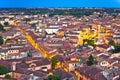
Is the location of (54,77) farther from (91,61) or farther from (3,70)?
(91,61)

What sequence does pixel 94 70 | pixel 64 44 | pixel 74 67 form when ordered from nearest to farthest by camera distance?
pixel 94 70
pixel 74 67
pixel 64 44

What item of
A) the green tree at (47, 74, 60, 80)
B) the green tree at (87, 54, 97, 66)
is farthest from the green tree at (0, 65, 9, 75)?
the green tree at (87, 54, 97, 66)

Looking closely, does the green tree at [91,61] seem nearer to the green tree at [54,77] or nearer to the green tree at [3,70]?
the green tree at [54,77]

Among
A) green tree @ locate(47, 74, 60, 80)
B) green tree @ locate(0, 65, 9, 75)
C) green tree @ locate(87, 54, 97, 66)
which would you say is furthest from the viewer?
green tree @ locate(87, 54, 97, 66)

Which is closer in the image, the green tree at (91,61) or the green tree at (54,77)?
the green tree at (54,77)

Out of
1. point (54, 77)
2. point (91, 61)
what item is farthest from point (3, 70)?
point (91, 61)

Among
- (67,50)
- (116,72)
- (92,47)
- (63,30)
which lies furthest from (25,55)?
(63,30)

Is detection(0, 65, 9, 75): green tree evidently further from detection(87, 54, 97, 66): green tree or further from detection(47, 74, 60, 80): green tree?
detection(87, 54, 97, 66): green tree

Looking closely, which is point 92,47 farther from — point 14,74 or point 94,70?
point 14,74

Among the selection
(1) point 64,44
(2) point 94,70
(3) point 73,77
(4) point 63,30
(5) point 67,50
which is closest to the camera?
(3) point 73,77

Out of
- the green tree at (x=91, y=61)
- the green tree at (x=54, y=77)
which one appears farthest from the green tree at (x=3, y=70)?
the green tree at (x=91, y=61)

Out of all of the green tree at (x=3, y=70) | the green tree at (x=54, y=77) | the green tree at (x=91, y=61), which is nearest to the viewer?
the green tree at (x=54, y=77)
